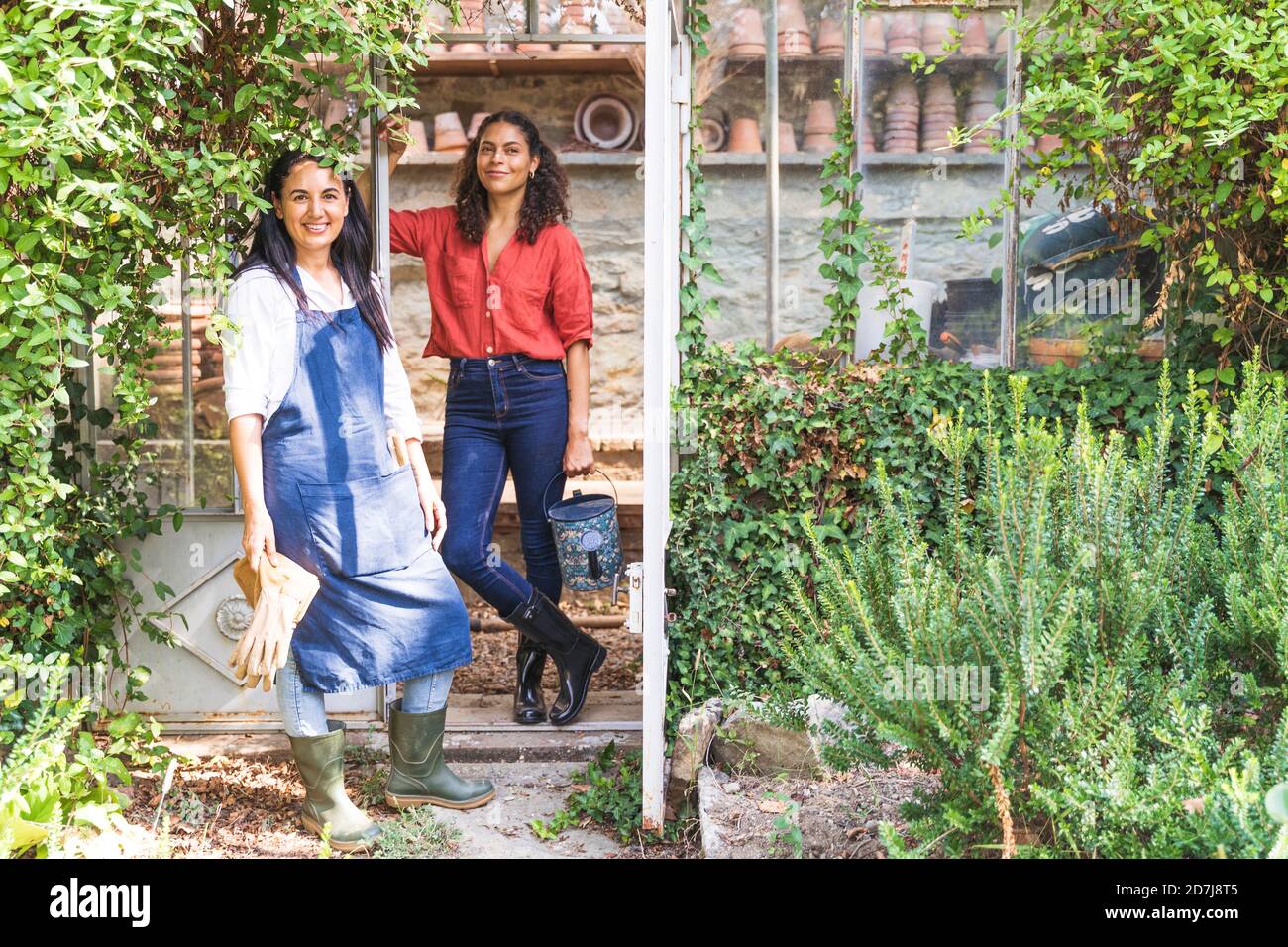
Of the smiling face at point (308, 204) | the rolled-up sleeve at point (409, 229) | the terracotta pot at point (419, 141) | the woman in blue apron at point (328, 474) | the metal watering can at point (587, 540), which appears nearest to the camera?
the woman in blue apron at point (328, 474)

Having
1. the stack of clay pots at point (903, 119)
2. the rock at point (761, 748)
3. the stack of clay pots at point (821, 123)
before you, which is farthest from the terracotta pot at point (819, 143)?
the rock at point (761, 748)

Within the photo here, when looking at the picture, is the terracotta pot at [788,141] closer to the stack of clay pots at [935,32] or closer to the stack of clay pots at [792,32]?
the stack of clay pots at [792,32]

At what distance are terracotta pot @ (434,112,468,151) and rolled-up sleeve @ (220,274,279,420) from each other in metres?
3.54

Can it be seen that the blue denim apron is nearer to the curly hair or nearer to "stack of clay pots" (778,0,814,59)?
the curly hair

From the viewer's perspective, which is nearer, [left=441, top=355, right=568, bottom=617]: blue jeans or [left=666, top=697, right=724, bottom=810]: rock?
[left=666, top=697, right=724, bottom=810]: rock

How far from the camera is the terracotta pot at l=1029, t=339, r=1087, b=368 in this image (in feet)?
14.5

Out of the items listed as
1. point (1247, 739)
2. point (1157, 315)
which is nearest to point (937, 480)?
point (1157, 315)

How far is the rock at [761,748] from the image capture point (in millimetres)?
3684

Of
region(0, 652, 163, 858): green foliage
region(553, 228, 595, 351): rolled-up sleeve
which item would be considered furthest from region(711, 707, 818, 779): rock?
region(0, 652, 163, 858): green foliage

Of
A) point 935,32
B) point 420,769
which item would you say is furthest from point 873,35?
point 420,769

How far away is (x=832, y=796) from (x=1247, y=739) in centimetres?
116

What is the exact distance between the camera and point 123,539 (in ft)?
14.1

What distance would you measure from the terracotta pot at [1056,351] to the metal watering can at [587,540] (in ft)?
5.68

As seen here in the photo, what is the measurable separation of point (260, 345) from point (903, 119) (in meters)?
2.62
